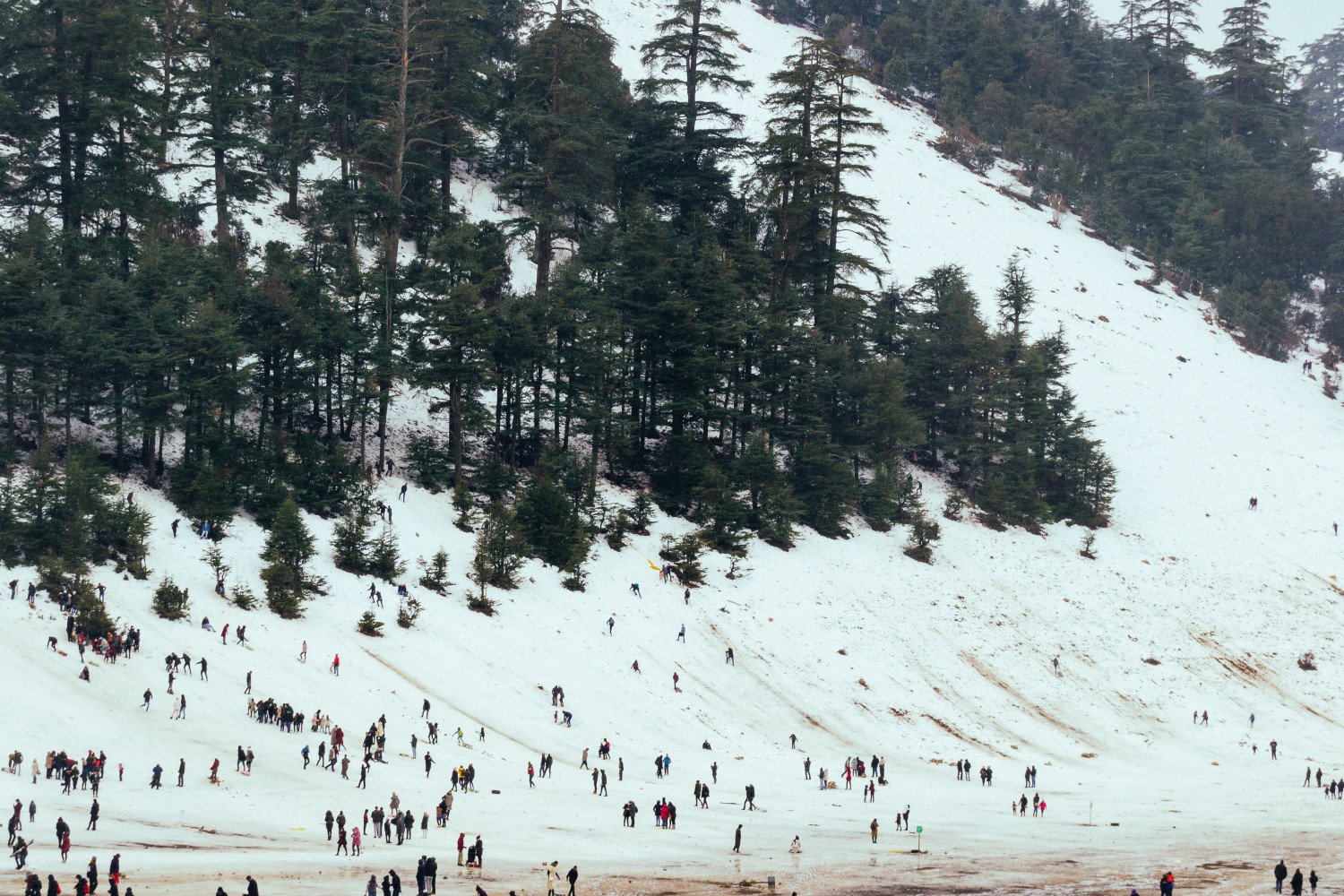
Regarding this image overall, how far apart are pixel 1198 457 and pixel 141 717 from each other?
229 ft

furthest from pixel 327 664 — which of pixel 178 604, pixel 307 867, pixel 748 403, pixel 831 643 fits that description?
pixel 748 403

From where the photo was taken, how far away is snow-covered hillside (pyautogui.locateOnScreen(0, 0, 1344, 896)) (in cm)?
3089

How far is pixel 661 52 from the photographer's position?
239 ft

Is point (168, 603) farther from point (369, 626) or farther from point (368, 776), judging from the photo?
point (368, 776)

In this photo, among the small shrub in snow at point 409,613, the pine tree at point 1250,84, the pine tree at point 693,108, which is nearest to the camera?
the small shrub in snow at point 409,613

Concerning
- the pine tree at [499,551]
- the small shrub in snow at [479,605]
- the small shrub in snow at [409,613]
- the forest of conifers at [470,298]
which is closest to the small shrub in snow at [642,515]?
the forest of conifers at [470,298]

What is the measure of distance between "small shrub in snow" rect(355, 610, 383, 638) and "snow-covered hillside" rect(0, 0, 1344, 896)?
1.40 feet

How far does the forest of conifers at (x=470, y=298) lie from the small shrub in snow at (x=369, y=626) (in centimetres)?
502

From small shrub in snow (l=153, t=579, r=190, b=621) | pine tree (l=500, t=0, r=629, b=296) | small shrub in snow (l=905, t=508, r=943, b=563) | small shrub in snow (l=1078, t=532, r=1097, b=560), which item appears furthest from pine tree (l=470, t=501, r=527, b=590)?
small shrub in snow (l=1078, t=532, r=1097, b=560)

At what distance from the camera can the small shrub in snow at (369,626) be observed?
43.6 meters

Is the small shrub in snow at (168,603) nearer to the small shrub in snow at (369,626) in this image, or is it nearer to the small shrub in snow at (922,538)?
the small shrub in snow at (369,626)

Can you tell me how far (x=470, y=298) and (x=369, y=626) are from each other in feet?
54.0

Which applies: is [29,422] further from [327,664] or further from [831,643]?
[831,643]

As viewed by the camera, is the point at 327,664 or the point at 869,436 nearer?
the point at 327,664
